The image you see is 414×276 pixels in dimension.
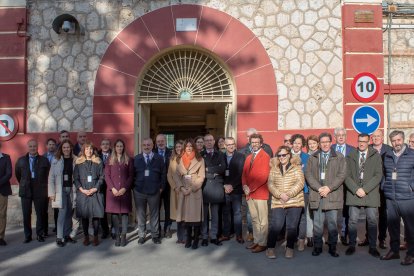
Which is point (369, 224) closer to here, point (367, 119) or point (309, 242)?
point (309, 242)

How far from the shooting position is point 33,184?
7.38m

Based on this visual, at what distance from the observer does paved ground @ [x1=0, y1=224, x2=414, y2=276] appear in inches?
221

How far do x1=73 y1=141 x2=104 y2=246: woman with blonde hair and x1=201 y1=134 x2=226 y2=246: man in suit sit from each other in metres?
1.66

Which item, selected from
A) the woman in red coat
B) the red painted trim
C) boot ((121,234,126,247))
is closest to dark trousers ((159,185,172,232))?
the woman in red coat

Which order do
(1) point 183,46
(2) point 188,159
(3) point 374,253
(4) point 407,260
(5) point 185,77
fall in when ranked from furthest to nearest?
(5) point 185,77 → (1) point 183,46 → (2) point 188,159 → (3) point 374,253 → (4) point 407,260

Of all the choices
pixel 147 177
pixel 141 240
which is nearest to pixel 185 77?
pixel 147 177

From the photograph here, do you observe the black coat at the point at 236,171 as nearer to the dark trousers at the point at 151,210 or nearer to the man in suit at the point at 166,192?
the man in suit at the point at 166,192

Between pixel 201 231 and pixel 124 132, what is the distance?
8.72 ft

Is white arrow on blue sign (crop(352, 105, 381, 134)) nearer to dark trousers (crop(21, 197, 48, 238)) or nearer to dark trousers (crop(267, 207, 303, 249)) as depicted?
dark trousers (crop(267, 207, 303, 249))

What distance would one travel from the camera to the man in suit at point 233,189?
7062 millimetres

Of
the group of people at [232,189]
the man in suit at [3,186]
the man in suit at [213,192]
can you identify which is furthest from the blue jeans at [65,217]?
Result: the man in suit at [213,192]

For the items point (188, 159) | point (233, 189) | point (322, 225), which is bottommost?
point (322, 225)

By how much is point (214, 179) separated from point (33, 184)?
10.0 feet

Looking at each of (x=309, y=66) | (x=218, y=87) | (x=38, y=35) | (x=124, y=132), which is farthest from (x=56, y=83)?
(x=309, y=66)
